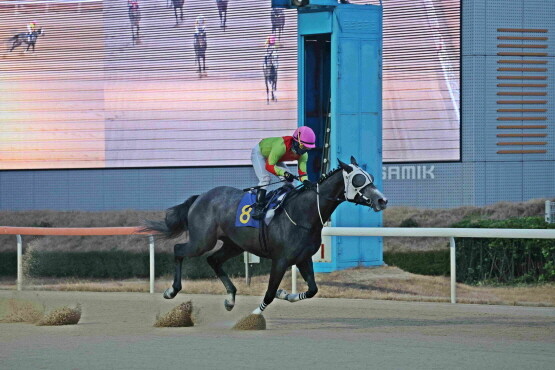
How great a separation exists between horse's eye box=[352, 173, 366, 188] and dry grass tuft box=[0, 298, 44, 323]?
2.82 m

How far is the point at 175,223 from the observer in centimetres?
1026

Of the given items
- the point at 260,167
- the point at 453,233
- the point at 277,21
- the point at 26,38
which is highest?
the point at 277,21

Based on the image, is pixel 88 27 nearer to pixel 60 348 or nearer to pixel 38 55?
pixel 38 55

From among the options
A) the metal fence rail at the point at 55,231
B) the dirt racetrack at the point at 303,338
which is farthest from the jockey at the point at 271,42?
the dirt racetrack at the point at 303,338

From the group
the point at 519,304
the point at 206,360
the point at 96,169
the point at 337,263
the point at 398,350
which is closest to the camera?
the point at 206,360

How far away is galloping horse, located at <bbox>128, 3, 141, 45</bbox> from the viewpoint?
68.7 feet

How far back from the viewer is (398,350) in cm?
754

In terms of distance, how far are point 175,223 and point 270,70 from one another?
10.1 m

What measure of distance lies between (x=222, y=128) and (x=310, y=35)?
23.6 feet

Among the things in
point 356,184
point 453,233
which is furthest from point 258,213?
point 453,233

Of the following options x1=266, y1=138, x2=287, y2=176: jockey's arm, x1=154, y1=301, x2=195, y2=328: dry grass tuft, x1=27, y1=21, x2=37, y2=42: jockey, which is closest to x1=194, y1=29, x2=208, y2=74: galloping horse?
x1=27, y1=21, x2=37, y2=42: jockey

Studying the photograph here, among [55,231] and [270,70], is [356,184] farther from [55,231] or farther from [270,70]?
[270,70]

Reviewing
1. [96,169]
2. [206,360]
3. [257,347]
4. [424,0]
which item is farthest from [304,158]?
[96,169]

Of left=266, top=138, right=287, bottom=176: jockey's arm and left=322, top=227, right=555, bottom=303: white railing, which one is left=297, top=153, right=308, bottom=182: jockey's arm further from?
left=322, top=227, right=555, bottom=303: white railing
